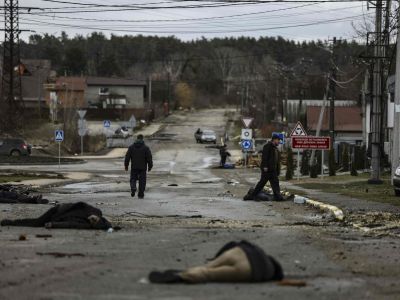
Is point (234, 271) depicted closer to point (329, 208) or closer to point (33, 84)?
point (329, 208)

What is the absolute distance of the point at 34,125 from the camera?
8606cm

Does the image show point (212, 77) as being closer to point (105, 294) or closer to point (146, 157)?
point (146, 157)

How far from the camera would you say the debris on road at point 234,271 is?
7938 mm

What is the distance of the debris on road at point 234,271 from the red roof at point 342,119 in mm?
67839

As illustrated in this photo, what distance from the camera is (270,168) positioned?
2141 centimetres

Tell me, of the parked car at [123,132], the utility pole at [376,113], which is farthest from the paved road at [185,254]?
the parked car at [123,132]

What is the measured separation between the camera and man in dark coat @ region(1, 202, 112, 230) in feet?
42.2

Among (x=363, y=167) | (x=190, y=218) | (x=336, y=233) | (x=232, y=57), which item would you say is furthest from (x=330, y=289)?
(x=232, y=57)

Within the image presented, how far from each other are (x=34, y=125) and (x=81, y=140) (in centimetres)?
1962

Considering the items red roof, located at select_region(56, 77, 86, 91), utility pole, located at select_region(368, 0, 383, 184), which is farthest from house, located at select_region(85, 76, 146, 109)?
utility pole, located at select_region(368, 0, 383, 184)

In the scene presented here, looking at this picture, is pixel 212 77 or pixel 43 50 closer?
pixel 43 50

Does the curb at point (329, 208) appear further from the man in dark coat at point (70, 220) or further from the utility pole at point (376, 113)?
the utility pole at point (376, 113)

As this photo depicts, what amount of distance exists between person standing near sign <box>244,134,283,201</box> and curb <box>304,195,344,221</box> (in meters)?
1.13

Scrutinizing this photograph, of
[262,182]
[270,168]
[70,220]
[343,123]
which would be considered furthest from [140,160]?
[343,123]
